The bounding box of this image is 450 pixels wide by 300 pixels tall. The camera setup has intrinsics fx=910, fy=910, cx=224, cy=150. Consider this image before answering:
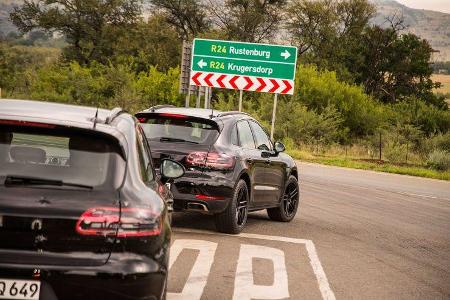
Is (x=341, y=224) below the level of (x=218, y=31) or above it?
below

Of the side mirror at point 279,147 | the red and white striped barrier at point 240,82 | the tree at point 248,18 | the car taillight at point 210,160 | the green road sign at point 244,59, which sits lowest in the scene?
the car taillight at point 210,160

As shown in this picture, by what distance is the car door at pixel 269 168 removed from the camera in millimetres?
12459

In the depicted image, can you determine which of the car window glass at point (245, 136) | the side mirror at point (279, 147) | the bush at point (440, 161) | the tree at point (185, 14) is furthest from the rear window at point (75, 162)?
the tree at point (185, 14)

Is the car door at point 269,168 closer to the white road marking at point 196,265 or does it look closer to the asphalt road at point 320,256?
the asphalt road at point 320,256

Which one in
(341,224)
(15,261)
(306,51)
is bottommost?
(341,224)

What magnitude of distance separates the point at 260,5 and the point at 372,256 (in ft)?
Result: 214

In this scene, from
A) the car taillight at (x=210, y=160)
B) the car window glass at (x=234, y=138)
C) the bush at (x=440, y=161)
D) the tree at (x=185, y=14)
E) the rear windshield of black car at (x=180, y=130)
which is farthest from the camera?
the tree at (x=185, y=14)

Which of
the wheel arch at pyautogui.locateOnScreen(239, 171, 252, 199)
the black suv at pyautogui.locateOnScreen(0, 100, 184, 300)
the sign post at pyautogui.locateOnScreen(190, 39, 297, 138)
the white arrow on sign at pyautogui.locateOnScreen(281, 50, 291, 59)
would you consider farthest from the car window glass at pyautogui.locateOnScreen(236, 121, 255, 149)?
the white arrow on sign at pyautogui.locateOnScreen(281, 50, 291, 59)

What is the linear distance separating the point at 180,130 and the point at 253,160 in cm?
122

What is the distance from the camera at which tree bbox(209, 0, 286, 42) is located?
238 ft

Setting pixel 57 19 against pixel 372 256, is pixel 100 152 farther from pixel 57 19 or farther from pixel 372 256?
pixel 57 19

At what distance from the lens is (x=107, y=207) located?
15.6ft

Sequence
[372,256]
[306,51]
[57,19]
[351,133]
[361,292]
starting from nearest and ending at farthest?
[361,292]
[372,256]
[351,133]
[57,19]
[306,51]

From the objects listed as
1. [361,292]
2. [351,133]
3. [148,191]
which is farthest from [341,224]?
[351,133]
